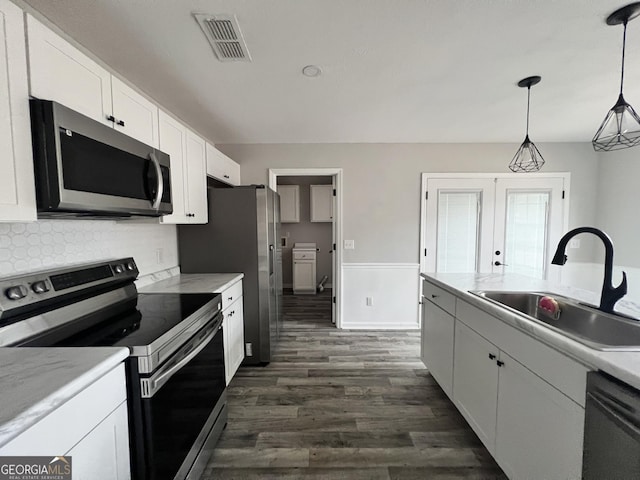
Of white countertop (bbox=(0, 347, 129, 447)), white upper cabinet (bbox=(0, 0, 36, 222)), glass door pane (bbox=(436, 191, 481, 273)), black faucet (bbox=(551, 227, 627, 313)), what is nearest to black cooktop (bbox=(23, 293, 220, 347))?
white countertop (bbox=(0, 347, 129, 447))

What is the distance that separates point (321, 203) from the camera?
5500 mm

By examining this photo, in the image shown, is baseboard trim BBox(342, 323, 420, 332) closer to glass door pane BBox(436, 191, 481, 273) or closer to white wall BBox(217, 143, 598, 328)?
white wall BBox(217, 143, 598, 328)

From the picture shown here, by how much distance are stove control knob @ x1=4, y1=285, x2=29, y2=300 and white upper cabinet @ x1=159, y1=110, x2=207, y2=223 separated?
80cm

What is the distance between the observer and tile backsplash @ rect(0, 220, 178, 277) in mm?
1197

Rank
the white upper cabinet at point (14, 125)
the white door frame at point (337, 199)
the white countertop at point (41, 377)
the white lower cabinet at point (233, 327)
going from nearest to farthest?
the white countertop at point (41, 377)
the white upper cabinet at point (14, 125)
the white lower cabinet at point (233, 327)
the white door frame at point (337, 199)

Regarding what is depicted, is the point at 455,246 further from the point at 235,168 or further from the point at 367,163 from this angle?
the point at 235,168

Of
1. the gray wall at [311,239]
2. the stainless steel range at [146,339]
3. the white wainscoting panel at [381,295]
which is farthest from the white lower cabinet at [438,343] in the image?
the gray wall at [311,239]

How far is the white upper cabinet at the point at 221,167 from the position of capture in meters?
2.55

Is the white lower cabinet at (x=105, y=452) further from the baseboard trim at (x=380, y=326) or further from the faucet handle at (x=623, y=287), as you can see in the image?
the baseboard trim at (x=380, y=326)

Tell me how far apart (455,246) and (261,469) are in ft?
10.3

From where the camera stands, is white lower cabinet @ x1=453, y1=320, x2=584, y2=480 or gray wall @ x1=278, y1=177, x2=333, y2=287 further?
gray wall @ x1=278, y1=177, x2=333, y2=287

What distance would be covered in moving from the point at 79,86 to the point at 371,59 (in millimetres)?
1551

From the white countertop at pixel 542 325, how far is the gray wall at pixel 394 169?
1.24m

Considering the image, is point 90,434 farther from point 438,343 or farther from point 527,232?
point 527,232
